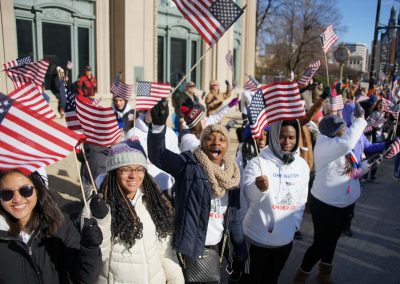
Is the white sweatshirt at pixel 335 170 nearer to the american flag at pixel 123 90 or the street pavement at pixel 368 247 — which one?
the street pavement at pixel 368 247

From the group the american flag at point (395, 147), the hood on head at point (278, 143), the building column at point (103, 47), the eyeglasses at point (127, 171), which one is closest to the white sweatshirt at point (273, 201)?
the hood on head at point (278, 143)

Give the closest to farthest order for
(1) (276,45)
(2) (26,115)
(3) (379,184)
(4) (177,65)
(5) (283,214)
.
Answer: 1. (2) (26,115)
2. (5) (283,214)
3. (3) (379,184)
4. (4) (177,65)
5. (1) (276,45)

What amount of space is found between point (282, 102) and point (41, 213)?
2.40 meters


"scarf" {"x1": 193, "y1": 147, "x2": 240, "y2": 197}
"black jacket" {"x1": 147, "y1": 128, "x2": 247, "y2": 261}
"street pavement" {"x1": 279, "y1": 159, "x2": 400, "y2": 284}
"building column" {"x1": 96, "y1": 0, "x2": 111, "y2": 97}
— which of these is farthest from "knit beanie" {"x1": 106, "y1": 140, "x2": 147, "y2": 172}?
"building column" {"x1": 96, "y1": 0, "x2": 111, "y2": 97}

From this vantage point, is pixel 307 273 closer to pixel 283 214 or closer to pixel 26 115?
pixel 283 214

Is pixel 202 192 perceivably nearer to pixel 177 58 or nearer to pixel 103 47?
pixel 103 47

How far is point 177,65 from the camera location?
633 inches

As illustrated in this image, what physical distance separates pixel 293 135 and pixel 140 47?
1054cm

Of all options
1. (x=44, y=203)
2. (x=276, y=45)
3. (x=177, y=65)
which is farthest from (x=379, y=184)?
(x=276, y=45)

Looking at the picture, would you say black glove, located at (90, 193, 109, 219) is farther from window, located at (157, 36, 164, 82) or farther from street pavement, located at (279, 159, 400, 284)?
window, located at (157, 36, 164, 82)

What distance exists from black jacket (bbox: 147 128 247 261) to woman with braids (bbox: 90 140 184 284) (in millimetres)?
→ 132

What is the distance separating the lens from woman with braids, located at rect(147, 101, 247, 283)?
2.82m

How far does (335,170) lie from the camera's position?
3.98 m

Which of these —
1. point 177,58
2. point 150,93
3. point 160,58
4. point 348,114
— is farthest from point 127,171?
point 177,58
